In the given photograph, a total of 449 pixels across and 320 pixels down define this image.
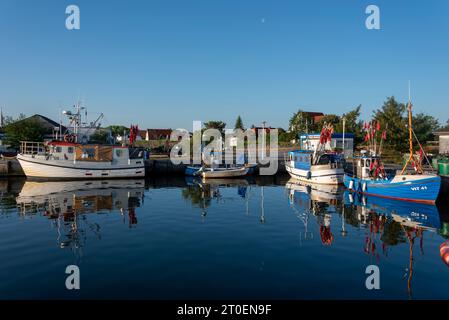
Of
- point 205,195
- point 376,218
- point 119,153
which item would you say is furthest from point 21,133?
point 376,218

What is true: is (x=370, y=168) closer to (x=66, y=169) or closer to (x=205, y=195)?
(x=205, y=195)

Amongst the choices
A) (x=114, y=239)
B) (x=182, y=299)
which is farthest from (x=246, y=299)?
(x=114, y=239)

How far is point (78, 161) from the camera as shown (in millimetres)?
39125

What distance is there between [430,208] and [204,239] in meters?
18.1

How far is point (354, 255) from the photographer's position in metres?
13.1

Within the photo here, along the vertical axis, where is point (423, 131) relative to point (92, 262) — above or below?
above

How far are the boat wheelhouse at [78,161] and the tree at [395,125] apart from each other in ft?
127

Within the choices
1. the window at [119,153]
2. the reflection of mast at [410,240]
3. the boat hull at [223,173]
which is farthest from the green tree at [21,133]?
the reflection of mast at [410,240]

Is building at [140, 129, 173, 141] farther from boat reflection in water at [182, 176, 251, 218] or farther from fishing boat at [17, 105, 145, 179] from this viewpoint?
boat reflection in water at [182, 176, 251, 218]

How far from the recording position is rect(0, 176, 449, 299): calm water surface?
984 centimetres

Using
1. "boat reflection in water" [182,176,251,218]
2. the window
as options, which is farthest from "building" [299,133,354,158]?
the window

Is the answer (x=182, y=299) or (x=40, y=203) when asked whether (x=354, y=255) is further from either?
(x=40, y=203)

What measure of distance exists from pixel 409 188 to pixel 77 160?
35890 millimetres

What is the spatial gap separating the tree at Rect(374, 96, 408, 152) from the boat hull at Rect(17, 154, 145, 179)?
40940 mm
